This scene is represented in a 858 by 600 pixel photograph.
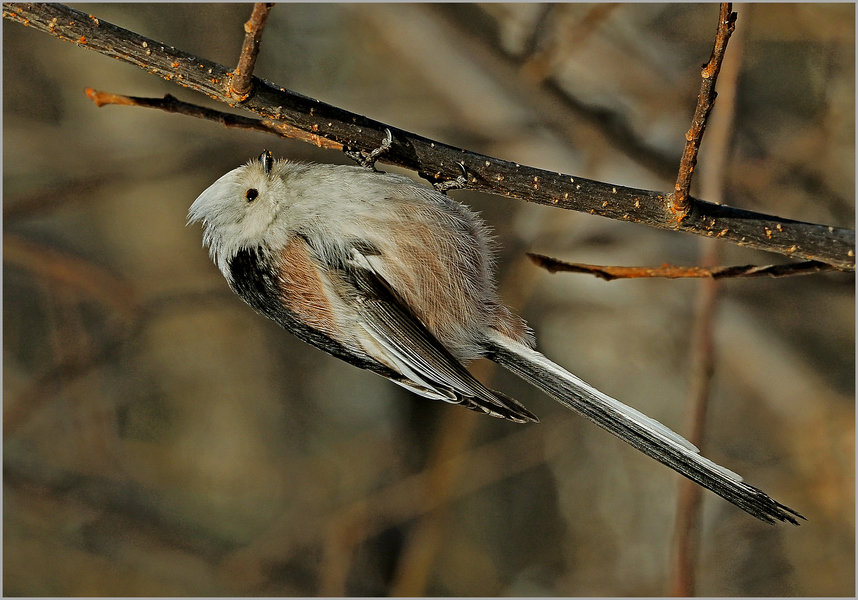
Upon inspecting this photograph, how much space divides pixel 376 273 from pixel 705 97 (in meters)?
0.94

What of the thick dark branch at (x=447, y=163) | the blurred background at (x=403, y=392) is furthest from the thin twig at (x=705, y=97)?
the blurred background at (x=403, y=392)

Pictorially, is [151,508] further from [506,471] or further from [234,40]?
[234,40]

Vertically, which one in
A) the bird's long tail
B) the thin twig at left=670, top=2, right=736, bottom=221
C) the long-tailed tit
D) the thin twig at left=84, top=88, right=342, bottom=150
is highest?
the thin twig at left=670, top=2, right=736, bottom=221

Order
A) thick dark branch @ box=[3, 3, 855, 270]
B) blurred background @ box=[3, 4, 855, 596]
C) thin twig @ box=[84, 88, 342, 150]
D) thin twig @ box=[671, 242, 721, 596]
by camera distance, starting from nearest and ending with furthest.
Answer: thick dark branch @ box=[3, 3, 855, 270], thin twig @ box=[84, 88, 342, 150], thin twig @ box=[671, 242, 721, 596], blurred background @ box=[3, 4, 855, 596]

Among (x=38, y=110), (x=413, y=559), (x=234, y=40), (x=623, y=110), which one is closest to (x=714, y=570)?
(x=413, y=559)

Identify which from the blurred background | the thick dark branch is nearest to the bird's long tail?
the thick dark branch

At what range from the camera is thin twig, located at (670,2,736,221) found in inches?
48.1

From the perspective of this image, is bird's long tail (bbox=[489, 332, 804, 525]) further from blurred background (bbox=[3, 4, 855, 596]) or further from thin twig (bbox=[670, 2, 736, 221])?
blurred background (bbox=[3, 4, 855, 596])

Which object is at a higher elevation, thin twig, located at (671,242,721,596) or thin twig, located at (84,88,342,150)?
thin twig, located at (84,88,342,150)

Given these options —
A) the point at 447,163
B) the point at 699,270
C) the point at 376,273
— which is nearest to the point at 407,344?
the point at 376,273

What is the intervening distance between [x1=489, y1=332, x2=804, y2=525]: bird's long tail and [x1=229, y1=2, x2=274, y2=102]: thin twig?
0.94 meters

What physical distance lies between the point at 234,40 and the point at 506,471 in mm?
2875

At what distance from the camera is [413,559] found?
3426 millimetres

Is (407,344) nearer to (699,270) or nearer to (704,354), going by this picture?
(699,270)
